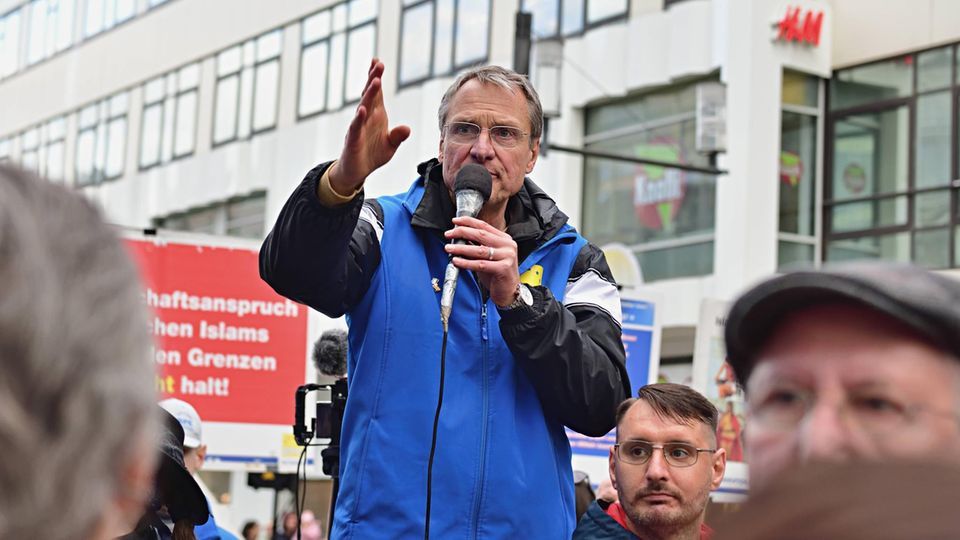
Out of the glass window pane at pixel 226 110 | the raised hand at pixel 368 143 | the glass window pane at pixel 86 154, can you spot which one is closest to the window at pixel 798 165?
the glass window pane at pixel 226 110

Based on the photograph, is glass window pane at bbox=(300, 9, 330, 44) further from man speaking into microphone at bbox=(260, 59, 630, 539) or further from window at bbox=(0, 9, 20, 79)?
man speaking into microphone at bbox=(260, 59, 630, 539)

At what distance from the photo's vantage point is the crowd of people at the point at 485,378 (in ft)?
4.45

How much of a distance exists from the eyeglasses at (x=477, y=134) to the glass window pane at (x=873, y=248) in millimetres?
20111

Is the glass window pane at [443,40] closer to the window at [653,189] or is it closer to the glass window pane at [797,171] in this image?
the window at [653,189]

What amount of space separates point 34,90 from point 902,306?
4938 centimetres

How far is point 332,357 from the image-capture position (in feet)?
21.6

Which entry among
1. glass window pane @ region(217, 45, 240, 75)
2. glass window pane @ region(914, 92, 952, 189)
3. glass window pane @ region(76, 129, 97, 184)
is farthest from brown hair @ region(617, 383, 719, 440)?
glass window pane @ region(76, 129, 97, 184)

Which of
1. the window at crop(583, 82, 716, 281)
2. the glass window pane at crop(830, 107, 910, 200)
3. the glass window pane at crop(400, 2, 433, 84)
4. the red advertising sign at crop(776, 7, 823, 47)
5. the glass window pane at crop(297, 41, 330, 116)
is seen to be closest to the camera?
the glass window pane at crop(830, 107, 910, 200)

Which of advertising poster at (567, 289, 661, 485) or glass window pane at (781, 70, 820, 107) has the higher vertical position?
glass window pane at (781, 70, 820, 107)

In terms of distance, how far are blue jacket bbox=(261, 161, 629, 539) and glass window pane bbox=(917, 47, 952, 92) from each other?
68.8 feet

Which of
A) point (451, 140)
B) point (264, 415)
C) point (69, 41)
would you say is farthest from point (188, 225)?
point (451, 140)

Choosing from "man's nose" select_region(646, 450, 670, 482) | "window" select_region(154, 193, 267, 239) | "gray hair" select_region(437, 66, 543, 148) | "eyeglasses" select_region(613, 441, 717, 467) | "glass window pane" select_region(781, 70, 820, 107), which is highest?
"glass window pane" select_region(781, 70, 820, 107)

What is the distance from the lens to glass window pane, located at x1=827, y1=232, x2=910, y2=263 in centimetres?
2445

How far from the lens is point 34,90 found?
160 ft
